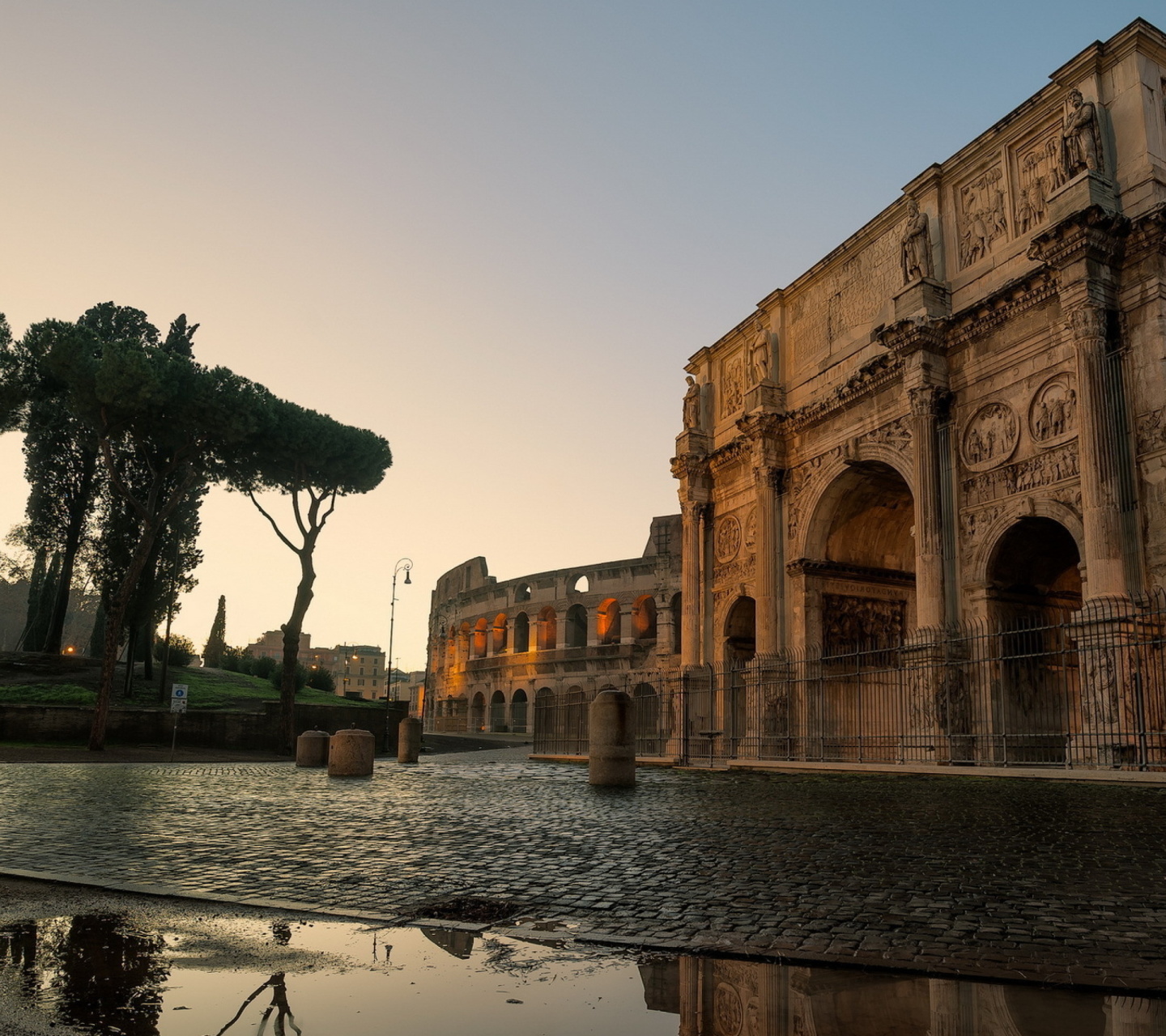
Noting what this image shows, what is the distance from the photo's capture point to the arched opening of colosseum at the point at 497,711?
5216cm

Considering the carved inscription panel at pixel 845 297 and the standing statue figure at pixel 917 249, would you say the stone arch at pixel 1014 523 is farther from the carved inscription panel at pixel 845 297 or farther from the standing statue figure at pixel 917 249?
the carved inscription panel at pixel 845 297

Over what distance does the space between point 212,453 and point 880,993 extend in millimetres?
28900

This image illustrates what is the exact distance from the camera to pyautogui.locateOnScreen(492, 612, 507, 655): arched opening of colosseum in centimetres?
5353

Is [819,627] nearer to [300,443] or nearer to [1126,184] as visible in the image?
[1126,184]

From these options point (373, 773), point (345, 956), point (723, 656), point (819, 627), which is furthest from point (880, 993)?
point (723, 656)

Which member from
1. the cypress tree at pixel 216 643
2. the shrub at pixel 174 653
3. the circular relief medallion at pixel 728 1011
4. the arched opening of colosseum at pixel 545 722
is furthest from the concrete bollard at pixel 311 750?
the cypress tree at pixel 216 643

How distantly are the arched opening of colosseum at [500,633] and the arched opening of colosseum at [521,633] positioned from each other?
136 centimetres

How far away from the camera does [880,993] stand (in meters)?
3.27

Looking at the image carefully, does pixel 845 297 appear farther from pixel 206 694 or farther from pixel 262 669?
pixel 262 669

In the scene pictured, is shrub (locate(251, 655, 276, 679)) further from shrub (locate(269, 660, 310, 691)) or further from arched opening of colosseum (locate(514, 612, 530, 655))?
arched opening of colosseum (locate(514, 612, 530, 655))

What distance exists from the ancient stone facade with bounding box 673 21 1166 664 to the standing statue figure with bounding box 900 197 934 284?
1.8 inches

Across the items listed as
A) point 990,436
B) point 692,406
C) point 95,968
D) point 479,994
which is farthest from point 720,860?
point 692,406

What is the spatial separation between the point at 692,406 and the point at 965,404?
9762 millimetres

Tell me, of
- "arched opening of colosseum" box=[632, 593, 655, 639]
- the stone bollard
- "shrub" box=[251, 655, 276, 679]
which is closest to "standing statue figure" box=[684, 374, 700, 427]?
the stone bollard
